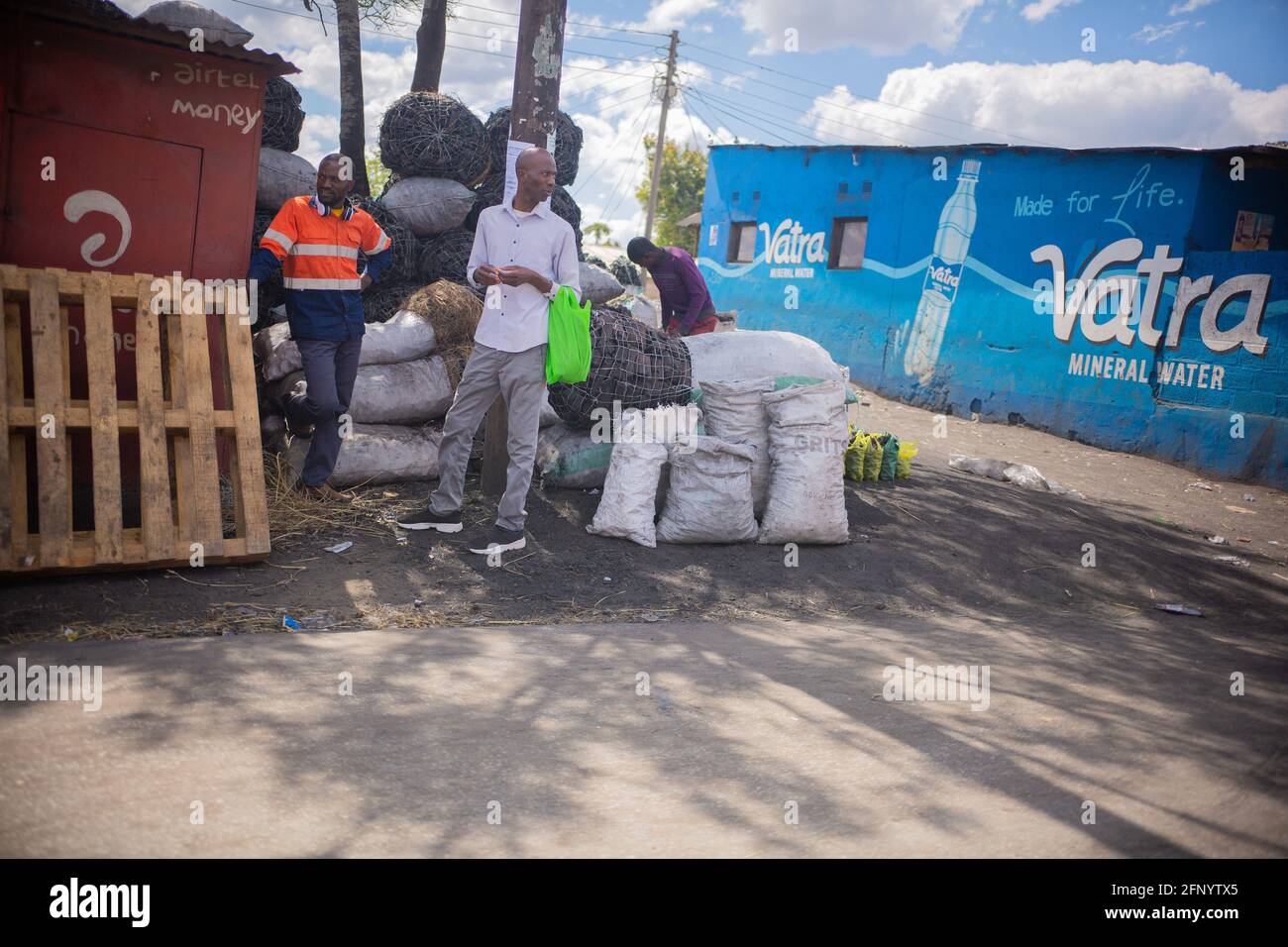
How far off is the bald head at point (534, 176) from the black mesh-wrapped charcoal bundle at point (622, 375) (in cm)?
99

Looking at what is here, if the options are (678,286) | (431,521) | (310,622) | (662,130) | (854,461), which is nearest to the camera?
(310,622)

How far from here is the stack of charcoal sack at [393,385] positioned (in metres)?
5.53

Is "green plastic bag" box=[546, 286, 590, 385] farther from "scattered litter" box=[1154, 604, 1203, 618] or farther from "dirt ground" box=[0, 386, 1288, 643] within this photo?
"scattered litter" box=[1154, 604, 1203, 618]

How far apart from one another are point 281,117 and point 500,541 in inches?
145

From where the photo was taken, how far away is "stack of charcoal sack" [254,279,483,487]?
5.53 metres

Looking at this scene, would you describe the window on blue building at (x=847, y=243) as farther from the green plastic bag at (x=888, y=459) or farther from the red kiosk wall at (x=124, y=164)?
the red kiosk wall at (x=124, y=164)

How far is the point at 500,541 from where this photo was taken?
4.99 metres

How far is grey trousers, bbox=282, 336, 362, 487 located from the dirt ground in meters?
0.39

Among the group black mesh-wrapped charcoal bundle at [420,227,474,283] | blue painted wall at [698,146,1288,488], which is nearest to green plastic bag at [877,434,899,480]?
black mesh-wrapped charcoal bundle at [420,227,474,283]

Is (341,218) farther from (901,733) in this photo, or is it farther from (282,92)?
(901,733)

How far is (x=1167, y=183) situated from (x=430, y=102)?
364 inches

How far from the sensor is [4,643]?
3.31 meters

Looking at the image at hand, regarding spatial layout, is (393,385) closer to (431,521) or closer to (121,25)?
(431,521)

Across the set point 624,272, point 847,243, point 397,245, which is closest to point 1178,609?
point 397,245
